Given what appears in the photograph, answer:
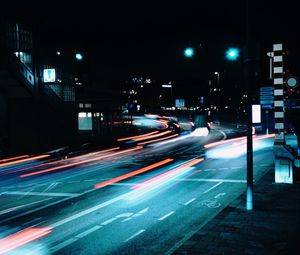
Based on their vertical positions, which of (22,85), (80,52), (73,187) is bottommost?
(73,187)

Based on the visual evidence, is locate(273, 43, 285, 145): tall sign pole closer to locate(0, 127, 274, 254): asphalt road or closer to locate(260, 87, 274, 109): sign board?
A: locate(0, 127, 274, 254): asphalt road

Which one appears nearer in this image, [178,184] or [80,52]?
[178,184]

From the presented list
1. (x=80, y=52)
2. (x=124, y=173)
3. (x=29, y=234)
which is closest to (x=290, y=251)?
(x=29, y=234)

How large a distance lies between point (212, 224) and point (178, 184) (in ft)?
20.1

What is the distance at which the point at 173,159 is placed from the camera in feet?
73.0

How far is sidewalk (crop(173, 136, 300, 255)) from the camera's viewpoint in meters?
6.96

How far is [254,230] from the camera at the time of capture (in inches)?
317

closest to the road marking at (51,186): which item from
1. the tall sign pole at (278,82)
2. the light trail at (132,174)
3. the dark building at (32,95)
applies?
the light trail at (132,174)

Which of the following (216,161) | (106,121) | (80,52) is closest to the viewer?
(216,161)

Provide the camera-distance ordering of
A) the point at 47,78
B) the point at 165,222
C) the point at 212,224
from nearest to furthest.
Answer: the point at 212,224 → the point at 165,222 → the point at 47,78

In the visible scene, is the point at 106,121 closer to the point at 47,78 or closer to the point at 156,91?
the point at 47,78

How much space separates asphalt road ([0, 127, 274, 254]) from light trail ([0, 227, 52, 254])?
0.07 feet

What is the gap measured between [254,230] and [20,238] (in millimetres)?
5366

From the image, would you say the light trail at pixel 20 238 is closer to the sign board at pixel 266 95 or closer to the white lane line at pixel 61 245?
the white lane line at pixel 61 245
